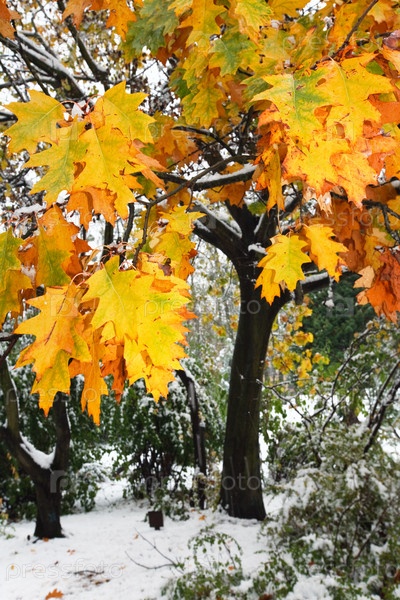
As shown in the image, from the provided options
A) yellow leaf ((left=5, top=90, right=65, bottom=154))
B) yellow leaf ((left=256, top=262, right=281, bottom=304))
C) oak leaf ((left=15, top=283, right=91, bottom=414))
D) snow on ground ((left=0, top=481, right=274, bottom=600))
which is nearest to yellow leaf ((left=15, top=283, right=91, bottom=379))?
oak leaf ((left=15, top=283, right=91, bottom=414))

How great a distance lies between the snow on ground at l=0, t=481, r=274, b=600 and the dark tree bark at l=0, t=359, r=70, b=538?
0.21m

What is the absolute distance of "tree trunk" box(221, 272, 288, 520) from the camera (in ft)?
16.5

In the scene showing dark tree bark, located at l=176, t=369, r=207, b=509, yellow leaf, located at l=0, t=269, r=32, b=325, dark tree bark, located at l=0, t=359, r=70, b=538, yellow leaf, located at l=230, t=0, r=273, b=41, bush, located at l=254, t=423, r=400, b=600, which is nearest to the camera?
yellow leaf, located at l=0, t=269, r=32, b=325

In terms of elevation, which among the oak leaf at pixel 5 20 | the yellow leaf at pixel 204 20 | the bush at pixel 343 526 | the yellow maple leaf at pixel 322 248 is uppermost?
the oak leaf at pixel 5 20

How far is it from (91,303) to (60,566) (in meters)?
3.89

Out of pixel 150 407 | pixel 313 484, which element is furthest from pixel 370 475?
pixel 150 407

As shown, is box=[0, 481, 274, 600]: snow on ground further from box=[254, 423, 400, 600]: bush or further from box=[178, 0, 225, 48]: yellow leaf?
box=[178, 0, 225, 48]: yellow leaf

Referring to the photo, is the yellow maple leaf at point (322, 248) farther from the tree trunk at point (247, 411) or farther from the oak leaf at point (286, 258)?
the tree trunk at point (247, 411)

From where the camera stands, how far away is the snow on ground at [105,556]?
3.72 meters

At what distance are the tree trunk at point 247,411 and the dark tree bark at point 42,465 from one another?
5.74ft

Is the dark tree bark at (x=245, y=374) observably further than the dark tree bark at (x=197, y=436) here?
No

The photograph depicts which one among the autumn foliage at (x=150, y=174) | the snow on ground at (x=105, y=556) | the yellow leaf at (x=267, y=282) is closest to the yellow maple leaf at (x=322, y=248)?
the autumn foliage at (x=150, y=174)

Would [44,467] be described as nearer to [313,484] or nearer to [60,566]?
[60,566]

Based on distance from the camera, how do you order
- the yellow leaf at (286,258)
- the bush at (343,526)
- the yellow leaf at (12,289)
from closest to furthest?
1. the yellow leaf at (12,289)
2. the yellow leaf at (286,258)
3. the bush at (343,526)
